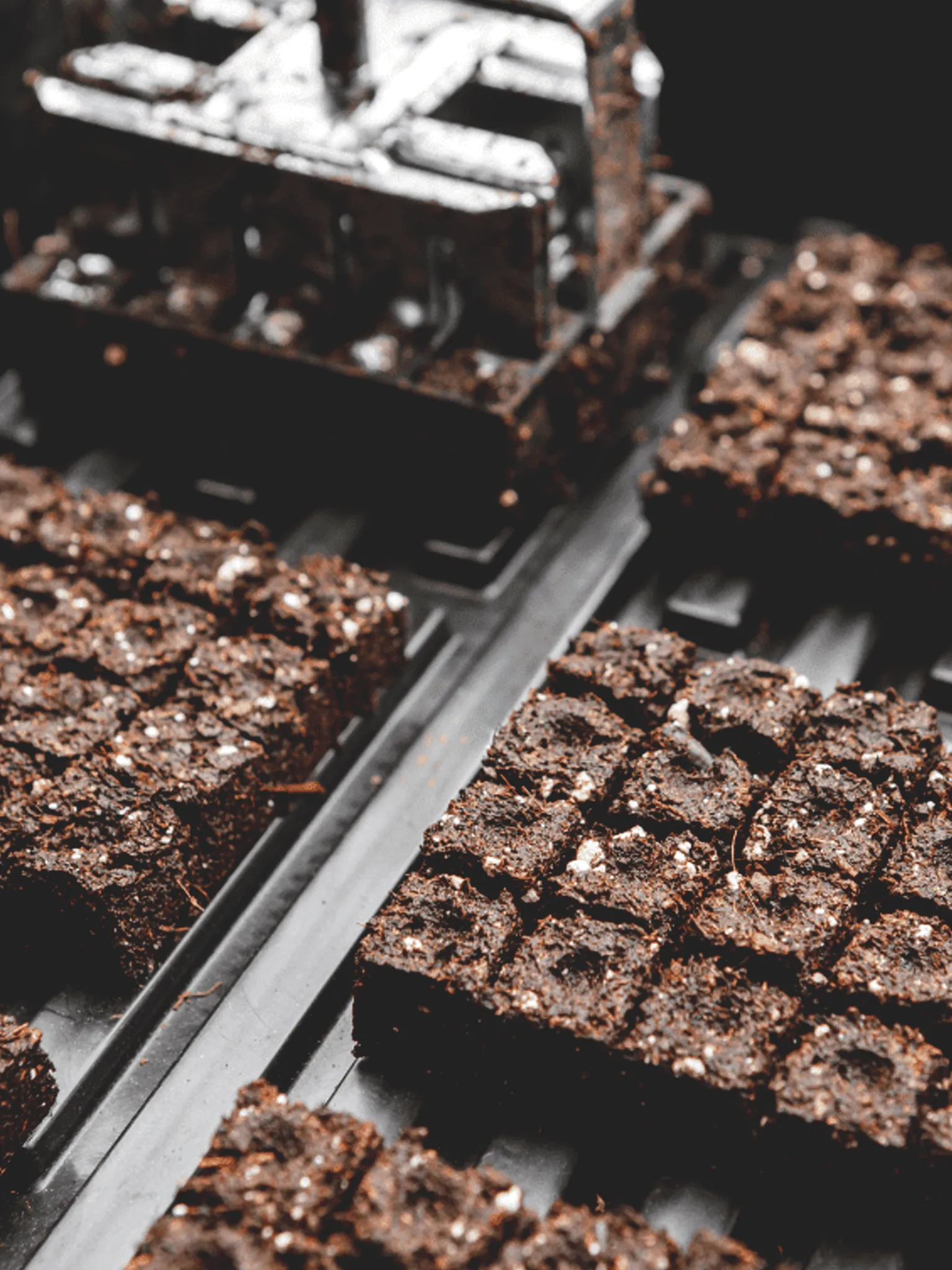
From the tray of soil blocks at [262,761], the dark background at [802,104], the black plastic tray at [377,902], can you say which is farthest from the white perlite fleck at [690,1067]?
the dark background at [802,104]

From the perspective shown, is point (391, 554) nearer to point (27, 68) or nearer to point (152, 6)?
point (152, 6)

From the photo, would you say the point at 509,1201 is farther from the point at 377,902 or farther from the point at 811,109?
the point at 811,109

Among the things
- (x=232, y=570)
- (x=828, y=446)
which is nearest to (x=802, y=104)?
(x=828, y=446)

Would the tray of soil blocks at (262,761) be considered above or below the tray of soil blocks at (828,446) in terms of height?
below

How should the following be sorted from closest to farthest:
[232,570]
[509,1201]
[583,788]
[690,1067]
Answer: [509,1201] → [690,1067] → [583,788] → [232,570]

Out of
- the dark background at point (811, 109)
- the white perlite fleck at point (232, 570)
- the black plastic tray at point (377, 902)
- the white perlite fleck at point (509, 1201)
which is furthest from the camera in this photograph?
the dark background at point (811, 109)

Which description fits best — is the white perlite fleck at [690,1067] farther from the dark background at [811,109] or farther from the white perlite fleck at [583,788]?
the dark background at [811,109]

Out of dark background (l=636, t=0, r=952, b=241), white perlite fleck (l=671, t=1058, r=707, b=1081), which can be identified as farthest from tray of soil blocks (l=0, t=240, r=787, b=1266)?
dark background (l=636, t=0, r=952, b=241)
